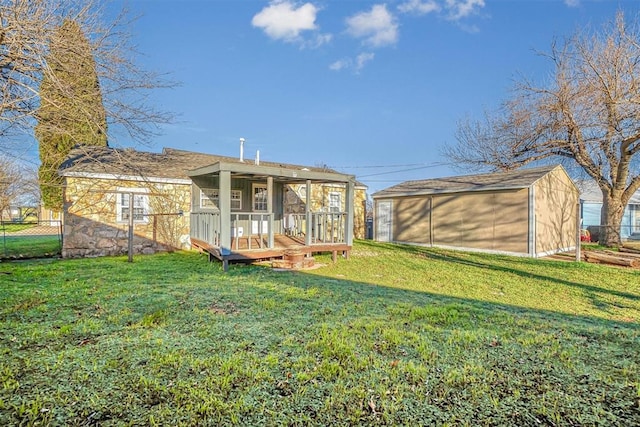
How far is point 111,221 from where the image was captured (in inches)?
393

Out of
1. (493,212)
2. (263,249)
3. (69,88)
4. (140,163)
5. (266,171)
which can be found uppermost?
(69,88)

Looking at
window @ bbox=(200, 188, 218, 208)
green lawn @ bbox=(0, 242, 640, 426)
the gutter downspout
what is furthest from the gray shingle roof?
the gutter downspout

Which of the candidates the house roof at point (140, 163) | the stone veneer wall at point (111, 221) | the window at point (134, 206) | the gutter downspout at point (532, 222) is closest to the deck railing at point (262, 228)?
the stone veneer wall at point (111, 221)

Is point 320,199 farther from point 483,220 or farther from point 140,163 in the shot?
point 140,163

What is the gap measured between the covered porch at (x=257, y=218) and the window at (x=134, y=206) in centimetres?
151

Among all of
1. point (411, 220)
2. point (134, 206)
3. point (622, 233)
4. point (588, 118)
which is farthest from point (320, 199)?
point (622, 233)

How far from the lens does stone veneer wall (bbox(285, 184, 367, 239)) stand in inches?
540

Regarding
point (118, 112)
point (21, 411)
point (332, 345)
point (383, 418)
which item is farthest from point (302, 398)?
point (118, 112)

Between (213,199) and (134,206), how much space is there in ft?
7.98

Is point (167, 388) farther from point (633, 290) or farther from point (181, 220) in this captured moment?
point (181, 220)

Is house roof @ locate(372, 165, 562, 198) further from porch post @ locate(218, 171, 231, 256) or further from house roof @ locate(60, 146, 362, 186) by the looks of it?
porch post @ locate(218, 171, 231, 256)

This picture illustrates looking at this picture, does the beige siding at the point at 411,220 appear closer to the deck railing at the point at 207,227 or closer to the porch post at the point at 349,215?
the porch post at the point at 349,215

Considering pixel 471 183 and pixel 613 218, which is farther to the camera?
pixel 613 218

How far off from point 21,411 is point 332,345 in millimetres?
2264
